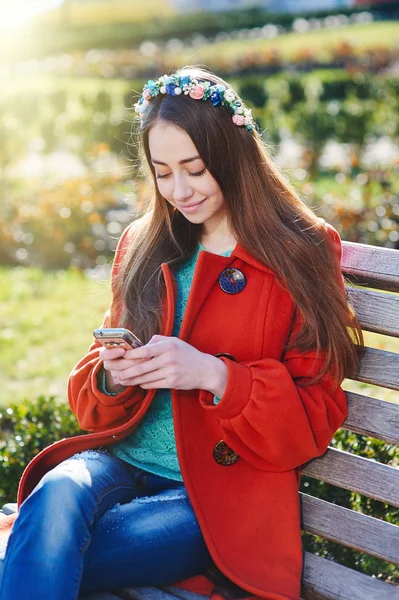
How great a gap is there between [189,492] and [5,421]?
1.54m

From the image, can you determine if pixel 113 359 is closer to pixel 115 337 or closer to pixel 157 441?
pixel 115 337

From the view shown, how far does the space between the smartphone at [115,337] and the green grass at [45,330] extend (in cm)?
232

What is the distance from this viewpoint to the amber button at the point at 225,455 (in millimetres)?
2248

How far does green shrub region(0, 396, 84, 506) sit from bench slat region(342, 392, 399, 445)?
50.4 inches

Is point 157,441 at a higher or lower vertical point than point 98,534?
higher

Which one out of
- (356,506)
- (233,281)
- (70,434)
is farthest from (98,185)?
(233,281)

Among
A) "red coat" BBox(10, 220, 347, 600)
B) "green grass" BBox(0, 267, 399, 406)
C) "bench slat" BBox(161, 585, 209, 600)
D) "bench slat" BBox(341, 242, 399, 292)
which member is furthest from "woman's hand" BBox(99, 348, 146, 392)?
"green grass" BBox(0, 267, 399, 406)

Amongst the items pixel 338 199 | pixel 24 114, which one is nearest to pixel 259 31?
pixel 24 114

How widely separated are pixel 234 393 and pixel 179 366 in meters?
0.15

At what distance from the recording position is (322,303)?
2213mm

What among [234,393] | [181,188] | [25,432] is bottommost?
[25,432]

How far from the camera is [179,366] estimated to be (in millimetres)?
2074

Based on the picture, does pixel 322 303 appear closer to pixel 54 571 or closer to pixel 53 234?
pixel 54 571

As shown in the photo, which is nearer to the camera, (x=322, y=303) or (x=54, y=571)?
(x=54, y=571)
